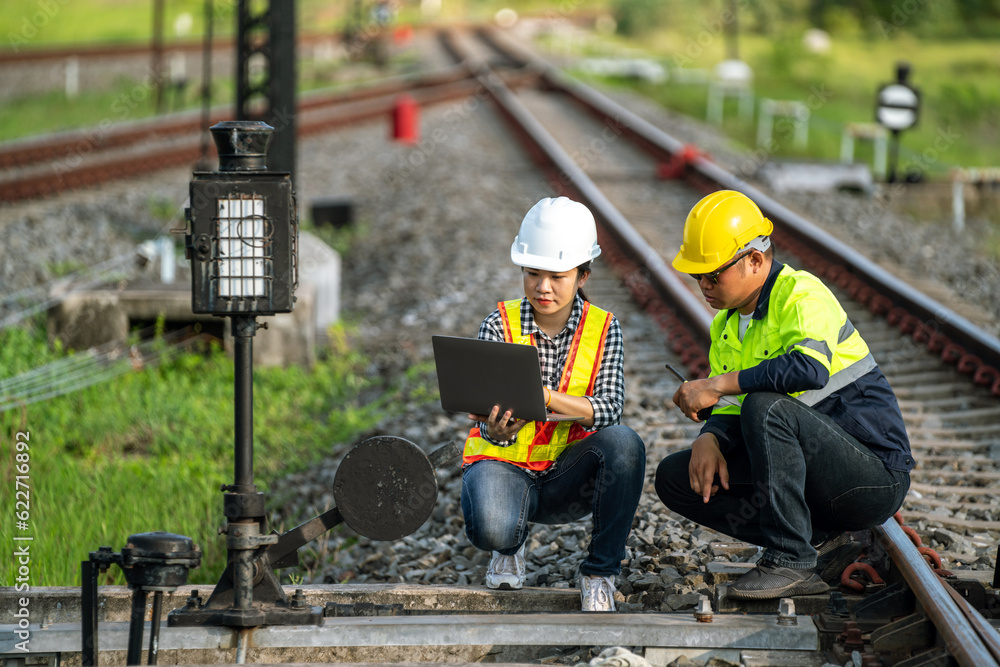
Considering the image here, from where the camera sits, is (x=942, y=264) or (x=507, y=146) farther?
(x=507, y=146)

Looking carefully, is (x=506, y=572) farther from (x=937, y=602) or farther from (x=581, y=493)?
(x=937, y=602)

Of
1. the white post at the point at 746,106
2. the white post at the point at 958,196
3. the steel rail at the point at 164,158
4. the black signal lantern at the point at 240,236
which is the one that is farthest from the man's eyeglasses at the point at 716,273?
the white post at the point at 746,106

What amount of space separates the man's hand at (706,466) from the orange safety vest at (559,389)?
0.36 meters

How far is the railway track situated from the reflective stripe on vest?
0.60 m

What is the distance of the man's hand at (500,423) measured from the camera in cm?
334

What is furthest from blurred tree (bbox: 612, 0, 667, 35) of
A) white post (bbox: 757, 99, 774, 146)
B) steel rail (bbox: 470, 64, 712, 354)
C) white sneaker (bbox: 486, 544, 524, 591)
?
white sneaker (bbox: 486, 544, 524, 591)

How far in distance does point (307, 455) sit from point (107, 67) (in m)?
28.1

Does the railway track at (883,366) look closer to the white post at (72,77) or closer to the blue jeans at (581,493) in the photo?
the blue jeans at (581,493)

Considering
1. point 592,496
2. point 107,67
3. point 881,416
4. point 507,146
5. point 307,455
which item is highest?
point 107,67

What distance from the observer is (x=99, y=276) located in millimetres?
9023

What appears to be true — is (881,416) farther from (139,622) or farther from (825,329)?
(139,622)

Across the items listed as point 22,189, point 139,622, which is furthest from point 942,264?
point 22,189

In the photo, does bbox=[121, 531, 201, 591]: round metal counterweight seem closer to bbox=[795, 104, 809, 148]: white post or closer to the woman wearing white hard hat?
the woman wearing white hard hat

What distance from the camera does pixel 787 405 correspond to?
3271 mm
